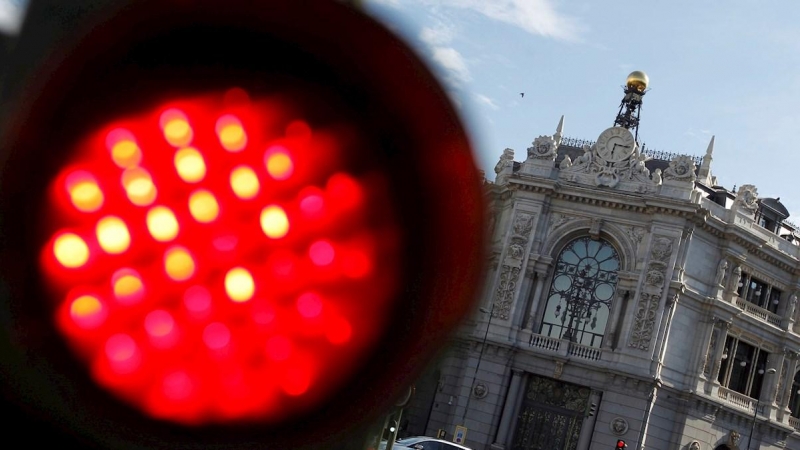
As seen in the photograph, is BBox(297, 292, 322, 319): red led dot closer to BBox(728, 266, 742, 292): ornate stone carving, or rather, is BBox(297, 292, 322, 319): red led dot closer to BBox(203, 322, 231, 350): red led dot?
BBox(203, 322, 231, 350): red led dot

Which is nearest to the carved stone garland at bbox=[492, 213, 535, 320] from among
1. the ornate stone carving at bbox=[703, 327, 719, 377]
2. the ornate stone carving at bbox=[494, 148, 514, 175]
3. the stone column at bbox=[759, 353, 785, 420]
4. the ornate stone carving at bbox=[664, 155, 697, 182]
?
the ornate stone carving at bbox=[494, 148, 514, 175]

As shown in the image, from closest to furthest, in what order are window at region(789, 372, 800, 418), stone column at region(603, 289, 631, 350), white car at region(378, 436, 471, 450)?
white car at region(378, 436, 471, 450) → stone column at region(603, 289, 631, 350) → window at region(789, 372, 800, 418)

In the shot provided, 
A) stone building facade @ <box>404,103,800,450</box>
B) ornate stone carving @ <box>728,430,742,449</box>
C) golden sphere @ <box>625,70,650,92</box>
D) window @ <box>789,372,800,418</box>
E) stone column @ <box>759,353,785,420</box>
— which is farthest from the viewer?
golden sphere @ <box>625,70,650,92</box>

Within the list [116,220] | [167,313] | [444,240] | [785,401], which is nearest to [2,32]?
[116,220]

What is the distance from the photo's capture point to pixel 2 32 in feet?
4.08

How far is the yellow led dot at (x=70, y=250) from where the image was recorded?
1.15m

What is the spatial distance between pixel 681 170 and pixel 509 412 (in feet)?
38.8

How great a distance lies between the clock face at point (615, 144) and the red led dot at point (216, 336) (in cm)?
3968

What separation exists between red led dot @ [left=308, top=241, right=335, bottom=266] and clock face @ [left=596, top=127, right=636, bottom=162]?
1559 inches

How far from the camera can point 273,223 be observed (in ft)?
4.03

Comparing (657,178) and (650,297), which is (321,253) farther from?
(657,178)

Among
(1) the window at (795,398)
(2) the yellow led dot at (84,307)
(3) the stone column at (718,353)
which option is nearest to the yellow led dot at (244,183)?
(2) the yellow led dot at (84,307)

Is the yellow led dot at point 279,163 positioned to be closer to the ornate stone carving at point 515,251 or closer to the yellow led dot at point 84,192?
the yellow led dot at point 84,192

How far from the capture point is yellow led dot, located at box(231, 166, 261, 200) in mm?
1229
